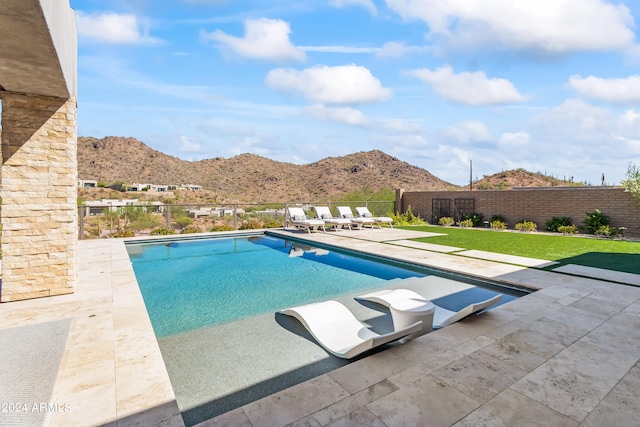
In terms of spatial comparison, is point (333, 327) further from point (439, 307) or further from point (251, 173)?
point (251, 173)

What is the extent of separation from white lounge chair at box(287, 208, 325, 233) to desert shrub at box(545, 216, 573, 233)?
8.69 m

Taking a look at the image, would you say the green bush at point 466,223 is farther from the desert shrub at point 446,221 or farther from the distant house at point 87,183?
the distant house at point 87,183

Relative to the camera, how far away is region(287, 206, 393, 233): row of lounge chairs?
1164 centimetres

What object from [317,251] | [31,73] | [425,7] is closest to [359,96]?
[425,7]

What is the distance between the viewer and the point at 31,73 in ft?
11.5

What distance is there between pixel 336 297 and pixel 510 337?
2433 millimetres

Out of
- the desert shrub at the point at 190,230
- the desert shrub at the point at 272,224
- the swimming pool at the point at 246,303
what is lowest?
the swimming pool at the point at 246,303

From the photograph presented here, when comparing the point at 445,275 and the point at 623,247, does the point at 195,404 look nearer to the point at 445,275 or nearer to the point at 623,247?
the point at 445,275

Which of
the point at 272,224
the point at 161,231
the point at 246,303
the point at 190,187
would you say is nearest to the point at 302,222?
the point at 272,224

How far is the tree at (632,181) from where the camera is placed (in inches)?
421

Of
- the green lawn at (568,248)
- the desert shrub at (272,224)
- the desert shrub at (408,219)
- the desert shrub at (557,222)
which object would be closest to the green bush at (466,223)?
the desert shrub at (408,219)

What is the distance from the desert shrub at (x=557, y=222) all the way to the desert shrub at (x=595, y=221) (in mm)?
573

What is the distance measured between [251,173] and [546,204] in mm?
31183

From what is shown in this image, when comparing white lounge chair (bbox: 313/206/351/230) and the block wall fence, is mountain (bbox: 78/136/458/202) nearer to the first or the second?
white lounge chair (bbox: 313/206/351/230)
